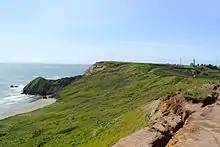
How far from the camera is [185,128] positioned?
18.3 m

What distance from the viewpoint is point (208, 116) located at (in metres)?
20.4

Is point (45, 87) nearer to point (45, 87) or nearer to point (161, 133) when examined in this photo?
point (45, 87)

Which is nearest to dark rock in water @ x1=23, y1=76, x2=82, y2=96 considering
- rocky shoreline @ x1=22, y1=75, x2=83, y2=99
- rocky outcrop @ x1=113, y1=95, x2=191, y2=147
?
rocky shoreline @ x1=22, y1=75, x2=83, y2=99

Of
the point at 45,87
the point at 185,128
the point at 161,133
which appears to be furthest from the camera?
the point at 45,87

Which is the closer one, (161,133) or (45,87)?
(161,133)

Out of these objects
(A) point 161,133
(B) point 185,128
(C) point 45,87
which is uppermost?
(B) point 185,128

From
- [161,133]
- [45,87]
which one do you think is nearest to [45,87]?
[45,87]

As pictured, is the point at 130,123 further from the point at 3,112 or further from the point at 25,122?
the point at 3,112

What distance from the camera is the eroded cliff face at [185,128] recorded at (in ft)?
54.7

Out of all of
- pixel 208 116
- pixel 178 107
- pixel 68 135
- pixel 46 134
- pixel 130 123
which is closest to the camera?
pixel 208 116

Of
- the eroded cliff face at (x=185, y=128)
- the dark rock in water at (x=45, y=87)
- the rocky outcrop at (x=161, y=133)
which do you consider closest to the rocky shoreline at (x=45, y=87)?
the dark rock in water at (x=45, y=87)

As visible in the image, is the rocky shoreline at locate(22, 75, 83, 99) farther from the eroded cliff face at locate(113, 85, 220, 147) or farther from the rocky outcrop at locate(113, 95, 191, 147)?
the rocky outcrop at locate(113, 95, 191, 147)

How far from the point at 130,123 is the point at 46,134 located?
1634 centimetres

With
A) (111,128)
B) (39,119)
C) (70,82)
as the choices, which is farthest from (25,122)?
(70,82)
